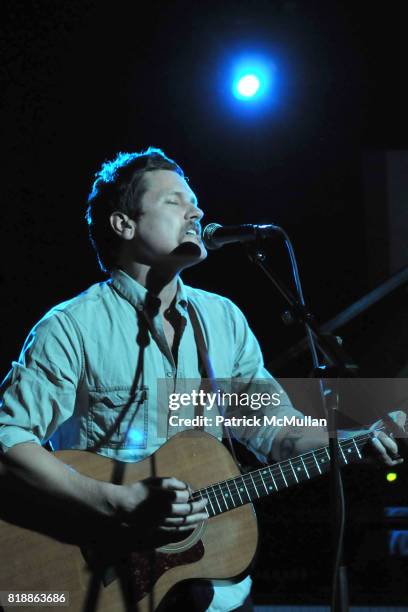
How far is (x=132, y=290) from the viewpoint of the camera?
2.40 metres

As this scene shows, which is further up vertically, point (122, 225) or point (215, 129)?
point (215, 129)

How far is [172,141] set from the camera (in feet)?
11.7

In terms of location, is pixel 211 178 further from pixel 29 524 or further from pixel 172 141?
pixel 29 524

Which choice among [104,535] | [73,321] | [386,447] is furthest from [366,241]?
[104,535]

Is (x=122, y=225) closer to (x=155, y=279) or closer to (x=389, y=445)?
(x=155, y=279)

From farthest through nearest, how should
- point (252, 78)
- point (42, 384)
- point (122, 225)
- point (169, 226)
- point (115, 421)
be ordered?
1. point (252, 78)
2. point (122, 225)
3. point (169, 226)
4. point (115, 421)
5. point (42, 384)

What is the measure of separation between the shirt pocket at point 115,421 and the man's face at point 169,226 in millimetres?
563

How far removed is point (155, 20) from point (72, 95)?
64cm

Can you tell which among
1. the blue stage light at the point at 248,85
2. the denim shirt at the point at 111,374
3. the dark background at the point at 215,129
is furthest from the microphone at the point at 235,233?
the blue stage light at the point at 248,85

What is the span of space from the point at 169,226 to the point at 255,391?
76cm

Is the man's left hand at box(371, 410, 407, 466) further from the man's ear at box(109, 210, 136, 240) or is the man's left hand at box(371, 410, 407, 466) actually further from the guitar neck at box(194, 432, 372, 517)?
the man's ear at box(109, 210, 136, 240)

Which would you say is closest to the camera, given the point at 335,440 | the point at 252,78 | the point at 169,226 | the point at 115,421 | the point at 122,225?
the point at 335,440

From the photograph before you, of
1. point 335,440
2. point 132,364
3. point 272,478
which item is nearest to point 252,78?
point 132,364

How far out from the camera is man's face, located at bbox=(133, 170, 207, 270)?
2.36 metres
